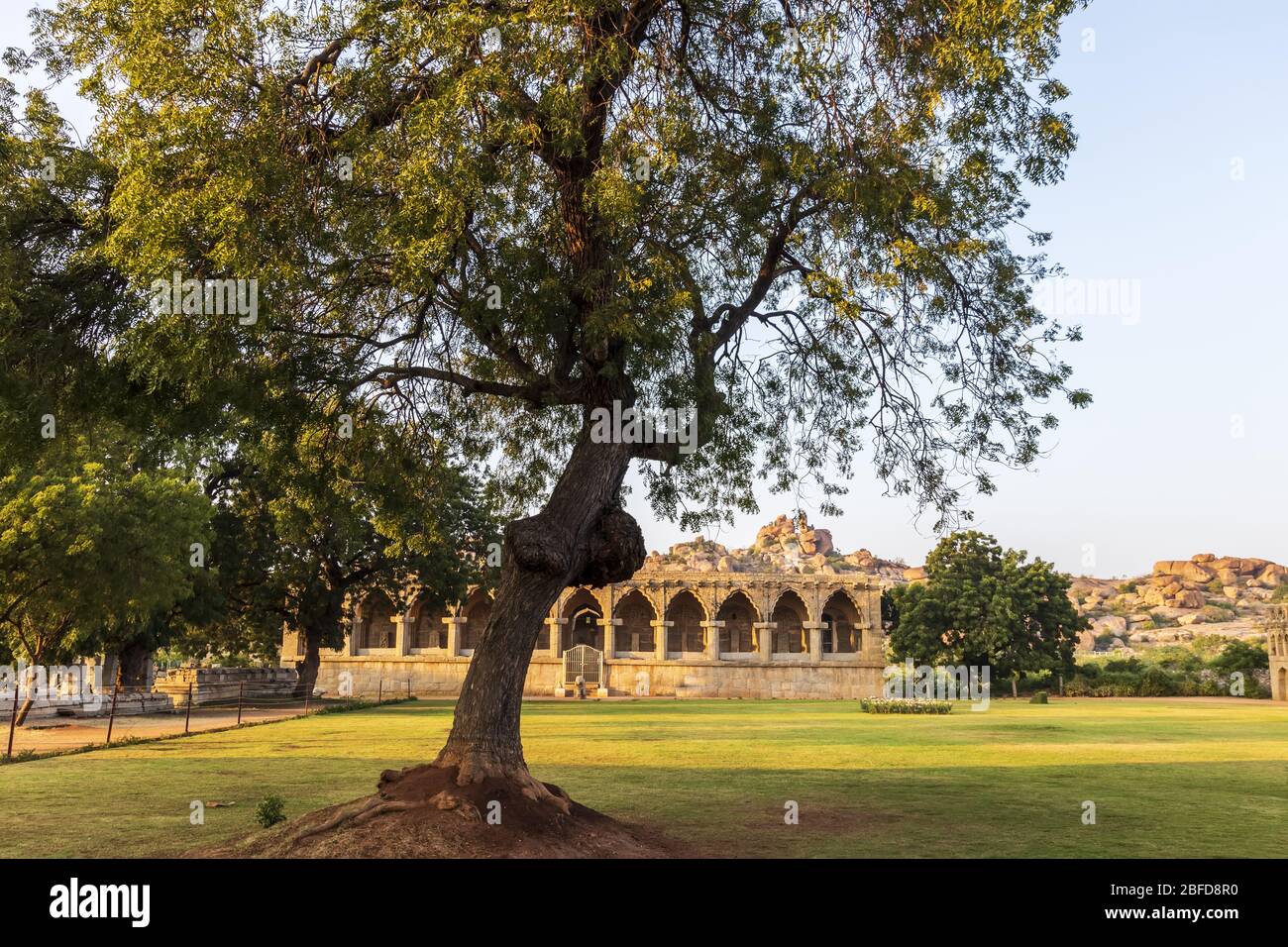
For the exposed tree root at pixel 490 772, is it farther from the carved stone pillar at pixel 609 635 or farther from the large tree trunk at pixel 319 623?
the carved stone pillar at pixel 609 635

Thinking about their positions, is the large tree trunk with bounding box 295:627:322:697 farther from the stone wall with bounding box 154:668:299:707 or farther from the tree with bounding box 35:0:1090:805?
the tree with bounding box 35:0:1090:805

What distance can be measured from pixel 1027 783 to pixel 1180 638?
83.6 meters

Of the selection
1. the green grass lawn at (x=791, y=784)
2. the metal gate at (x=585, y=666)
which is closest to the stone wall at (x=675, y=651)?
the metal gate at (x=585, y=666)

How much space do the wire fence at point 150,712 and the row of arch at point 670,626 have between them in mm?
12562

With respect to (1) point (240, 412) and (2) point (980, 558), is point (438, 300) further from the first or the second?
(2) point (980, 558)

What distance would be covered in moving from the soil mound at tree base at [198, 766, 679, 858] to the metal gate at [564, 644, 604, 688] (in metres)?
38.2

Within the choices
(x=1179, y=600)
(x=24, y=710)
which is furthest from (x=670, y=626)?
(x=1179, y=600)

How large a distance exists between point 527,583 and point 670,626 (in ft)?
142

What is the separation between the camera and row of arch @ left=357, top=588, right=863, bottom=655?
Result: 52781 mm

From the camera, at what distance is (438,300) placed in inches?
424

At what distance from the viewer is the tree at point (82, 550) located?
19141mm

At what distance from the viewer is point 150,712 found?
1123 inches

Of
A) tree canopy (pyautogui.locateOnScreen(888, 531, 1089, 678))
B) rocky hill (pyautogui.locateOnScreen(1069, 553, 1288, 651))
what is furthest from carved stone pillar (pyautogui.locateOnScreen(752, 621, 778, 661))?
rocky hill (pyautogui.locateOnScreen(1069, 553, 1288, 651))
